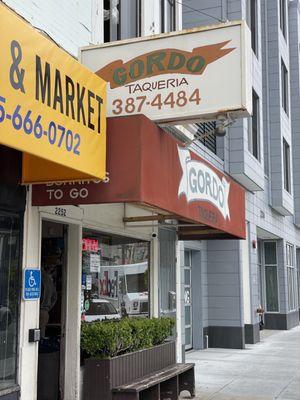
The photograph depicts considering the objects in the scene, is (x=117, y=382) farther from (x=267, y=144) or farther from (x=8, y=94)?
(x=267, y=144)

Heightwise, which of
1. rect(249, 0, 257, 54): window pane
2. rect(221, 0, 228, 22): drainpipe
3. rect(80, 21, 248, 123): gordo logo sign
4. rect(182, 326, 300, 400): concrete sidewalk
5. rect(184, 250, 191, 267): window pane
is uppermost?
rect(249, 0, 257, 54): window pane

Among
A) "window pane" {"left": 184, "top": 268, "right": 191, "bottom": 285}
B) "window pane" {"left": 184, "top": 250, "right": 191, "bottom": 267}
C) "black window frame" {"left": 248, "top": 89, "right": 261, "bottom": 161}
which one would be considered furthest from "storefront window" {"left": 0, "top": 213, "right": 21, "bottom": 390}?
"black window frame" {"left": 248, "top": 89, "right": 261, "bottom": 161}

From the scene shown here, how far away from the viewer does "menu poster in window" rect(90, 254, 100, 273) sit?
8.00 meters

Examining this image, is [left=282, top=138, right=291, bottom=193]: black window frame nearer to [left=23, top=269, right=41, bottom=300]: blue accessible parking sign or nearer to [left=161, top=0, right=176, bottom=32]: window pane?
[left=161, top=0, right=176, bottom=32]: window pane

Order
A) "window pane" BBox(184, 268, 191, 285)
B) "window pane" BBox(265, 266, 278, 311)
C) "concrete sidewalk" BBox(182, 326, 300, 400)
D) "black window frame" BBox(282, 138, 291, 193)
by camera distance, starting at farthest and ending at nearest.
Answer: "black window frame" BBox(282, 138, 291, 193) → "window pane" BBox(265, 266, 278, 311) → "window pane" BBox(184, 268, 191, 285) → "concrete sidewalk" BBox(182, 326, 300, 400)

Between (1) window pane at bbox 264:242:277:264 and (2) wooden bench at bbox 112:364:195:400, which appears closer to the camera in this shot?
(2) wooden bench at bbox 112:364:195:400

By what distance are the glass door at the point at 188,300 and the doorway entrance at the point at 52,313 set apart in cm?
740

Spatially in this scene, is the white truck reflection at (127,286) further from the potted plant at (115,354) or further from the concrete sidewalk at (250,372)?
the concrete sidewalk at (250,372)

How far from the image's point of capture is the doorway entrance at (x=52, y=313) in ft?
23.7

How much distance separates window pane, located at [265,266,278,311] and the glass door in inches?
296

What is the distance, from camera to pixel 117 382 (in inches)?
274

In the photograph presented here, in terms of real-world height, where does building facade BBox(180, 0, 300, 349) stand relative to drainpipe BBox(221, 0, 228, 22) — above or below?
below

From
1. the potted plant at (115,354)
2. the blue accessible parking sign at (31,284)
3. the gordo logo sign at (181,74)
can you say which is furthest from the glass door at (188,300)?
the gordo logo sign at (181,74)

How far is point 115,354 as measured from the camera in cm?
712
